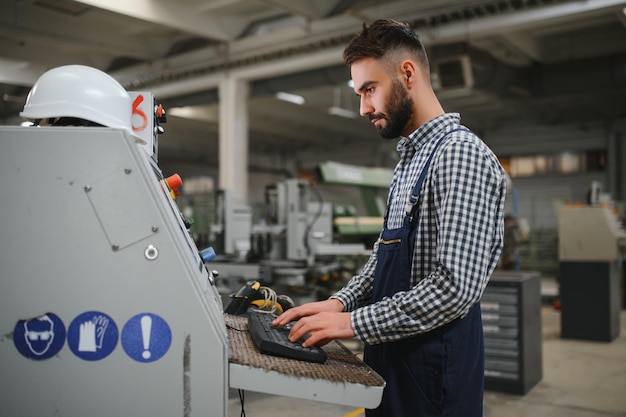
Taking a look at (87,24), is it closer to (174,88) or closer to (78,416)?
(174,88)

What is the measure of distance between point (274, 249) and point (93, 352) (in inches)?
172

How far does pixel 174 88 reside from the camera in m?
8.20

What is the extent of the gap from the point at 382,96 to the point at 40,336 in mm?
822

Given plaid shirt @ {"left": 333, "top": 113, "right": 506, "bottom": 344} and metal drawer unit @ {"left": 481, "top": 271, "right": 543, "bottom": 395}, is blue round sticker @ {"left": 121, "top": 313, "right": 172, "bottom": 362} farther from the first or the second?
metal drawer unit @ {"left": 481, "top": 271, "right": 543, "bottom": 395}

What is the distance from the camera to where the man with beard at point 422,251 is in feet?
3.45

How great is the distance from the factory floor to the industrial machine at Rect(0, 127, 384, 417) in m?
2.20

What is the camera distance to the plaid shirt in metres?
1.04

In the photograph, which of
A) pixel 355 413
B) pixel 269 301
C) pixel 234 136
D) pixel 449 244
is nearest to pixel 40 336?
pixel 269 301

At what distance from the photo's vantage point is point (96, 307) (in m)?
0.95

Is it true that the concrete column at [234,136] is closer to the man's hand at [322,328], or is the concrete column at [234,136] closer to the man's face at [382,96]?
the man's face at [382,96]

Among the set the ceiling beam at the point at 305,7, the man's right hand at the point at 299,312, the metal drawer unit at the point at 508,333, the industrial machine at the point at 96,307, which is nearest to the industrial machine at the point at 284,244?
the metal drawer unit at the point at 508,333

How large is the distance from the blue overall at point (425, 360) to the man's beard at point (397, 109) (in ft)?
0.33

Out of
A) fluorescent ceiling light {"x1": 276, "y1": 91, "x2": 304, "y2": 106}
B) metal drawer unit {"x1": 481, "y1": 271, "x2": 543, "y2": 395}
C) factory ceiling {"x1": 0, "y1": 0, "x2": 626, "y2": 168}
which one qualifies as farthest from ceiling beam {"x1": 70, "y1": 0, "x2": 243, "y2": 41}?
metal drawer unit {"x1": 481, "y1": 271, "x2": 543, "y2": 395}

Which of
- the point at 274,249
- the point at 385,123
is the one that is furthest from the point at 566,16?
the point at 385,123
